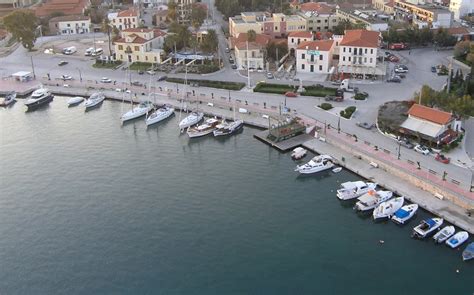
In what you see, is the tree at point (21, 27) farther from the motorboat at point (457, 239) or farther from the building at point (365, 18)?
the motorboat at point (457, 239)

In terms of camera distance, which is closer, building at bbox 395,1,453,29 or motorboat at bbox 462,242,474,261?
motorboat at bbox 462,242,474,261

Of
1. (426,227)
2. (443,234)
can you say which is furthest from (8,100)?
(443,234)

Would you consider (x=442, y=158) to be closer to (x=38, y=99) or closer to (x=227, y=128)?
(x=227, y=128)

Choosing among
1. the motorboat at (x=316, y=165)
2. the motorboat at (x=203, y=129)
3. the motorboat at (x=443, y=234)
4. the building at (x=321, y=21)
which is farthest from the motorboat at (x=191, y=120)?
the building at (x=321, y=21)

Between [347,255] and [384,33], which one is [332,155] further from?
[384,33]

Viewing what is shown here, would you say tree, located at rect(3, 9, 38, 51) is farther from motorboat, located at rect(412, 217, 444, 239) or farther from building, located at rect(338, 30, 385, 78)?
motorboat, located at rect(412, 217, 444, 239)

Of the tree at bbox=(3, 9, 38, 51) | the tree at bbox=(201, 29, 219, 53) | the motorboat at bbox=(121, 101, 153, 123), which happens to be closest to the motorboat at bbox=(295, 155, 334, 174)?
the motorboat at bbox=(121, 101, 153, 123)
